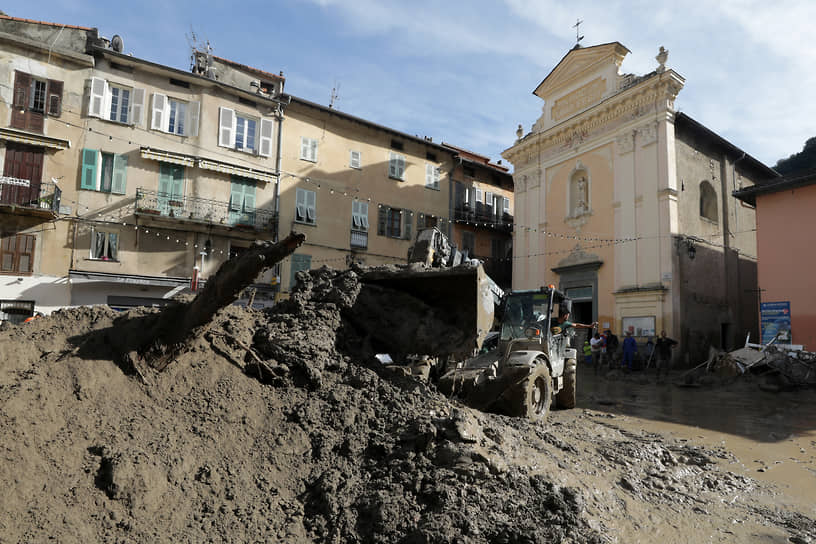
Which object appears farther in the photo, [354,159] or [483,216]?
[483,216]

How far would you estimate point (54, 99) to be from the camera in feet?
60.4

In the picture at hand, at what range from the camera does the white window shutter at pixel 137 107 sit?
19.6 metres

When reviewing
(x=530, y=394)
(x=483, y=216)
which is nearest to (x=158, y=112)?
(x=483, y=216)

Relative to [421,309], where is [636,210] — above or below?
above

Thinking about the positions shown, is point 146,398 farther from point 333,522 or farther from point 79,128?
point 79,128

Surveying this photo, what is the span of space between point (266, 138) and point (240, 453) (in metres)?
20.0

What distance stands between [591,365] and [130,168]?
62.4ft

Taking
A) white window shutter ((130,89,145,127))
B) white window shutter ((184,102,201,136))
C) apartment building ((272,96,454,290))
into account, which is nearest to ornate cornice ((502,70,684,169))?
apartment building ((272,96,454,290))

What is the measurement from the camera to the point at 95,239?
1869 centimetres

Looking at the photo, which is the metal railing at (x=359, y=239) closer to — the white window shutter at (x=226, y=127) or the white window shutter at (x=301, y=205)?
the white window shutter at (x=301, y=205)

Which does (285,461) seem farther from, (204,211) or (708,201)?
(708,201)

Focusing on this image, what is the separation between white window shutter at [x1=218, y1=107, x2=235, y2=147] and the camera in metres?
21.0

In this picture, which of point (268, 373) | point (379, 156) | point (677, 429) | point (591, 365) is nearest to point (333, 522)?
point (268, 373)

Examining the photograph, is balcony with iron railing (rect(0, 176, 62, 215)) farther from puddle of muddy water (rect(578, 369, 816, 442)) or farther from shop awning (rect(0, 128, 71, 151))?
puddle of muddy water (rect(578, 369, 816, 442))
